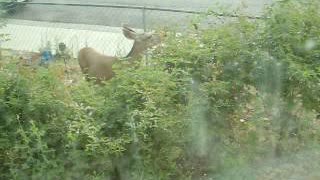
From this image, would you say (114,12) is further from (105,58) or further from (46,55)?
(105,58)

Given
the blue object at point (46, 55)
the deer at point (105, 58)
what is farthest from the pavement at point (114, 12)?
the deer at point (105, 58)

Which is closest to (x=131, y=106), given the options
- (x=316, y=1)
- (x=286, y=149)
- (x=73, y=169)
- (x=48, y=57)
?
(x=73, y=169)

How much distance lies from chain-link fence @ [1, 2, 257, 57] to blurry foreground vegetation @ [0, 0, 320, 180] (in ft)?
14.5

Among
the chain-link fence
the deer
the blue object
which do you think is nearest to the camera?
the deer

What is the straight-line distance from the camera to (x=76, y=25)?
41.5 feet

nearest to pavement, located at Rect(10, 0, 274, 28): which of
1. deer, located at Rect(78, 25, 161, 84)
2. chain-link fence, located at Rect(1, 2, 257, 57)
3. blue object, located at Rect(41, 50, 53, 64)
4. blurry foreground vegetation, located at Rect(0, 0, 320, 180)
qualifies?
chain-link fence, located at Rect(1, 2, 257, 57)

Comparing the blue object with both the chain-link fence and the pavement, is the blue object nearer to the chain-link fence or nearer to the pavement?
the chain-link fence

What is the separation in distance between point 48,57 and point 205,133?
3791mm

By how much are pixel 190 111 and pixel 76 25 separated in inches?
328

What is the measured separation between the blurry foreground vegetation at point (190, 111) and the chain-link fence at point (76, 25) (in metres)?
4.43

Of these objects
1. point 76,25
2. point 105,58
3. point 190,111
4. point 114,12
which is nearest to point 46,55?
point 105,58

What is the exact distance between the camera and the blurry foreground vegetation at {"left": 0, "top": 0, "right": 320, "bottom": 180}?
448 cm

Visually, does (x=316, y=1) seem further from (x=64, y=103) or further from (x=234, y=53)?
(x=64, y=103)

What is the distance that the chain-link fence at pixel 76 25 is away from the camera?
10.4 m
